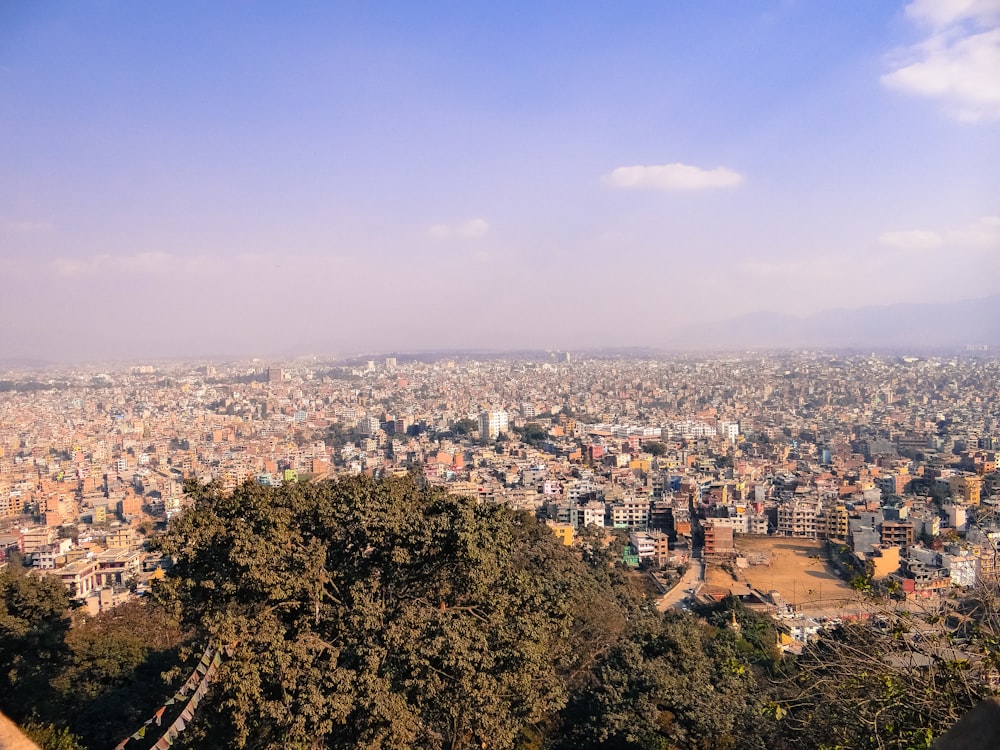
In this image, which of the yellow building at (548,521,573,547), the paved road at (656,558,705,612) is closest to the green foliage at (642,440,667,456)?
the paved road at (656,558,705,612)

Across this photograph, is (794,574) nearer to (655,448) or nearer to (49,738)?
(655,448)

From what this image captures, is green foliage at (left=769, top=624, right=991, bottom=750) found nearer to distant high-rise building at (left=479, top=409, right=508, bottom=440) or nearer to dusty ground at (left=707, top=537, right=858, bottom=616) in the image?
dusty ground at (left=707, top=537, right=858, bottom=616)

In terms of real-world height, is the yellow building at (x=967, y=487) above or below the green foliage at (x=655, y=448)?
above

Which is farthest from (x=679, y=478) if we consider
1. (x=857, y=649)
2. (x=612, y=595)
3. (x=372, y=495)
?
(x=857, y=649)

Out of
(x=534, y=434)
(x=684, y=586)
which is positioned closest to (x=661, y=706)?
(x=684, y=586)

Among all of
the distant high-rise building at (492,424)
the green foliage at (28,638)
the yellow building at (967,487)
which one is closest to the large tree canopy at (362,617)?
the green foliage at (28,638)

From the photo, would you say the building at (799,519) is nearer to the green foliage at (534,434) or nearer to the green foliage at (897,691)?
the green foliage at (534,434)
